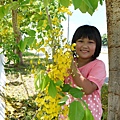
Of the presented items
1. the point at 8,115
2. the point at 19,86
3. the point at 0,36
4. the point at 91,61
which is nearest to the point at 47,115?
the point at 91,61

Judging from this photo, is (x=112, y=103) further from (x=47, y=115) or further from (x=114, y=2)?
(x=114, y=2)

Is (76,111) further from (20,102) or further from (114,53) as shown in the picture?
(20,102)

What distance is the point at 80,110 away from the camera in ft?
3.56

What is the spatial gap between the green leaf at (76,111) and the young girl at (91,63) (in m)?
0.45

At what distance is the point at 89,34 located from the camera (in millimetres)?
1732

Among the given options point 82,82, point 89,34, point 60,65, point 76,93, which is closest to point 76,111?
point 76,93

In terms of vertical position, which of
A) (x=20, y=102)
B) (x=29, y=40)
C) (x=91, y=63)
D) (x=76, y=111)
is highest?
(x=29, y=40)

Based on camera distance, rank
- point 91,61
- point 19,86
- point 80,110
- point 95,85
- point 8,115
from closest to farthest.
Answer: point 80,110 → point 95,85 → point 91,61 → point 8,115 → point 19,86

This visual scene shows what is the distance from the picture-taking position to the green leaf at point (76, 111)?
42.3 inches

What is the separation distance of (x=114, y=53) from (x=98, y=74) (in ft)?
1.22

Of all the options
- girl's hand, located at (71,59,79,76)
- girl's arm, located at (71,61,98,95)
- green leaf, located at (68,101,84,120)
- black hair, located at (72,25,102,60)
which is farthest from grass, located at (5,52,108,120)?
green leaf, located at (68,101,84,120)

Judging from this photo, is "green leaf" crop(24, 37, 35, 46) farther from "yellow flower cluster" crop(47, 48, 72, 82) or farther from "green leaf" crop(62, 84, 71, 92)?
"green leaf" crop(62, 84, 71, 92)

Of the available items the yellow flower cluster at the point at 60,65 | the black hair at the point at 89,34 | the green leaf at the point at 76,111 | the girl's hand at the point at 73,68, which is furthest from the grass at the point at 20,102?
the green leaf at the point at 76,111

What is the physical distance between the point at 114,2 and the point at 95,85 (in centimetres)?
50
